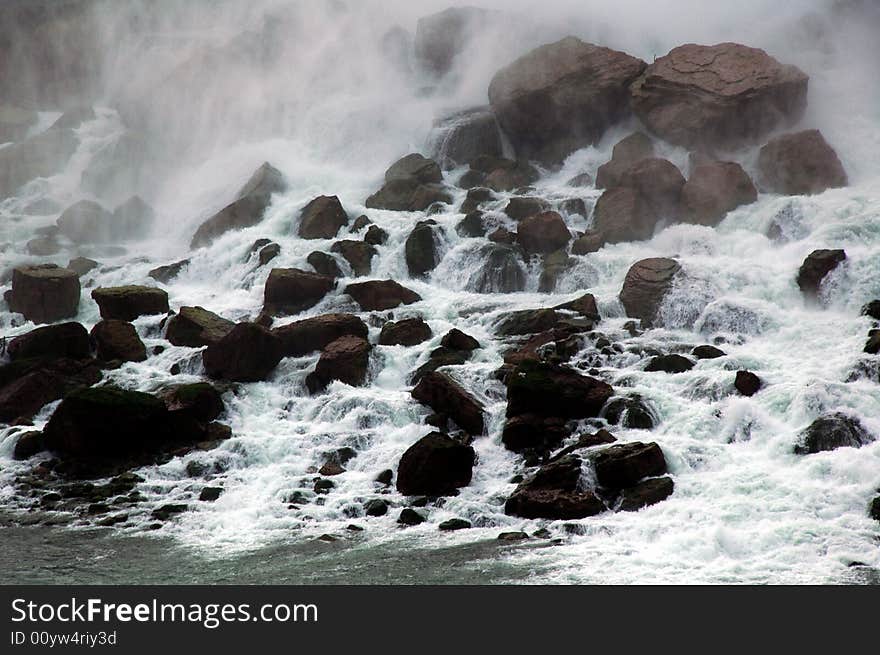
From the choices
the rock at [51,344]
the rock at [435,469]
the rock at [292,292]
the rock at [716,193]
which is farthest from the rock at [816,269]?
the rock at [51,344]

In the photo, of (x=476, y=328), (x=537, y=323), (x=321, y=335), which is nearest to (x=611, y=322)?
(x=537, y=323)

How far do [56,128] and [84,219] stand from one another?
556 inches

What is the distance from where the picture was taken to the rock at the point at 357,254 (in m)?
30.3

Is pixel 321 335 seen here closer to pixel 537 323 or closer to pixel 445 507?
pixel 537 323

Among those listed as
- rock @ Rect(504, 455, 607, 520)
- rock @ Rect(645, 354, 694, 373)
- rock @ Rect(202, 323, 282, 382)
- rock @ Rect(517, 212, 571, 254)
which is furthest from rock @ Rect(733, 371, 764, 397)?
rock @ Rect(517, 212, 571, 254)

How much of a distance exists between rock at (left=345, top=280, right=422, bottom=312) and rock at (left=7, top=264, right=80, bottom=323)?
9.54 metres

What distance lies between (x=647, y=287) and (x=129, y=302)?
568 inches

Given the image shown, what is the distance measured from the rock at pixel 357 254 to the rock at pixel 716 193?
992 centimetres

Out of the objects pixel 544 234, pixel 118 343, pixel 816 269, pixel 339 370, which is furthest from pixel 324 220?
pixel 816 269

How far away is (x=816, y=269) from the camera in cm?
2383

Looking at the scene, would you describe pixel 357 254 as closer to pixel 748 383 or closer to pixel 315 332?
pixel 315 332

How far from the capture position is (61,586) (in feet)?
39.9

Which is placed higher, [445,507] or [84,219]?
[84,219]
